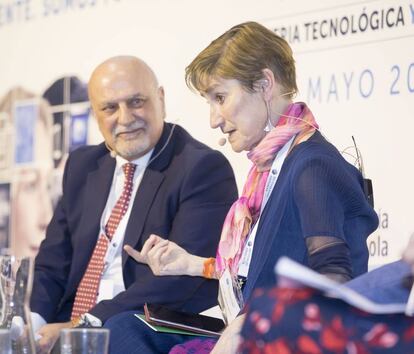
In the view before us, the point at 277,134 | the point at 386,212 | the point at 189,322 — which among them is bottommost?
the point at 189,322

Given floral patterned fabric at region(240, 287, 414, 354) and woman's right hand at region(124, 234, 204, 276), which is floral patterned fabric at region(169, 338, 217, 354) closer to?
woman's right hand at region(124, 234, 204, 276)

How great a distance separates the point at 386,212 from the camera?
3727mm

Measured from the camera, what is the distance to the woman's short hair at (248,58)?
9.91 feet

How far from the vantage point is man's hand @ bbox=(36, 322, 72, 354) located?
3.65 meters

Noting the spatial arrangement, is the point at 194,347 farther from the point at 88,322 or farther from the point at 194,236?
the point at 194,236

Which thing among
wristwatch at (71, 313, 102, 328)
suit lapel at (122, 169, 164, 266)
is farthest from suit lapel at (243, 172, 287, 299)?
suit lapel at (122, 169, 164, 266)

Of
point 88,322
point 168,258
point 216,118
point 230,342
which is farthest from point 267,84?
point 88,322

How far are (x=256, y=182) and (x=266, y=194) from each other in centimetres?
20

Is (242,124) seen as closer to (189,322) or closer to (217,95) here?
(217,95)

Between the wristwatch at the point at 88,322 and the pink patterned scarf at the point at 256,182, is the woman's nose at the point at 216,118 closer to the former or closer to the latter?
the pink patterned scarf at the point at 256,182

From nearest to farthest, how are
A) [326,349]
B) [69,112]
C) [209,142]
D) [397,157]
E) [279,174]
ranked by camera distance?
[326,349] → [279,174] → [397,157] → [209,142] → [69,112]

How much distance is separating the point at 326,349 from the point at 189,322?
1.40 meters

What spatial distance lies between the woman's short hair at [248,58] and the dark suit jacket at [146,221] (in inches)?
28.3

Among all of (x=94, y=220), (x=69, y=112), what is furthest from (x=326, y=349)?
(x=69, y=112)
